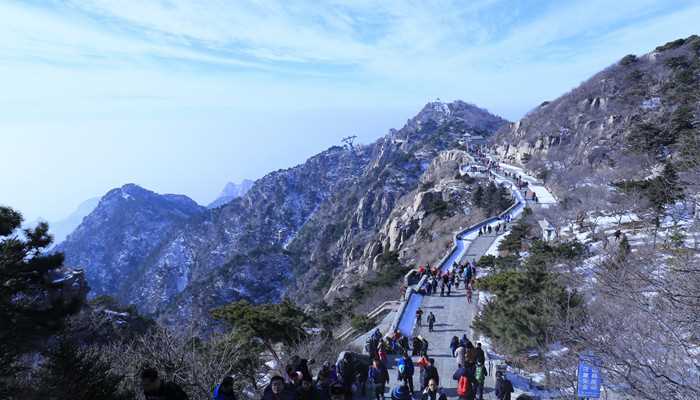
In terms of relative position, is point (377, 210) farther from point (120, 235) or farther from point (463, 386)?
point (120, 235)

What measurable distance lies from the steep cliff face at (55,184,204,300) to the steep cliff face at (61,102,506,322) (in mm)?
272

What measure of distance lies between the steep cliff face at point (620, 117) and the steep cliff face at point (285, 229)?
392 inches

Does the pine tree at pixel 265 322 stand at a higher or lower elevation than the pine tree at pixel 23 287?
lower

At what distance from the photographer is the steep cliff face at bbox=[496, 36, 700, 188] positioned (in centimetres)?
2538

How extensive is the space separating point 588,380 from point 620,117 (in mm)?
39319

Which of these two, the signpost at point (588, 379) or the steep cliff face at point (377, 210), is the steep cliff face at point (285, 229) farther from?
the signpost at point (588, 379)

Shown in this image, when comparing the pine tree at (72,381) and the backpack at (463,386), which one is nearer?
the pine tree at (72,381)

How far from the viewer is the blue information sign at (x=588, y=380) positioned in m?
5.93

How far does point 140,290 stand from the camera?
270 ft

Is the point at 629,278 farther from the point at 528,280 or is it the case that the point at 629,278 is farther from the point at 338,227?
the point at 338,227

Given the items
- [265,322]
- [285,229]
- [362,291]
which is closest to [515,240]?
[362,291]

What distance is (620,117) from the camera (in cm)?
3816

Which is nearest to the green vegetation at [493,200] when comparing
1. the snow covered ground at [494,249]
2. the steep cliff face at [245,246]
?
the snow covered ground at [494,249]

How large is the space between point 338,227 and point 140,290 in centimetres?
3985
